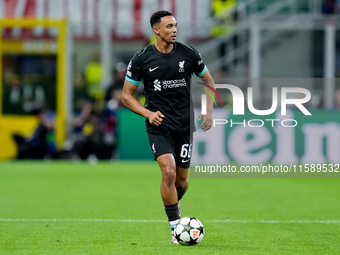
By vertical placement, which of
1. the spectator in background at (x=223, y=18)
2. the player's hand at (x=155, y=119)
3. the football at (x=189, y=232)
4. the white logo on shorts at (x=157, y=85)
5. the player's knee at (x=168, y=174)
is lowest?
the football at (x=189, y=232)

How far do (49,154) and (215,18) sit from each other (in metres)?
5.79

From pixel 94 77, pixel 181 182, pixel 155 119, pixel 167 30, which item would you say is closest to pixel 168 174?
pixel 155 119

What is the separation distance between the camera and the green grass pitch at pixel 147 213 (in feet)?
25.3

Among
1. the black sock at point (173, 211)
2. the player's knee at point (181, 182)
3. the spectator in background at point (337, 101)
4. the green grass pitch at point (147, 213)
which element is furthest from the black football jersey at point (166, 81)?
the spectator in background at point (337, 101)

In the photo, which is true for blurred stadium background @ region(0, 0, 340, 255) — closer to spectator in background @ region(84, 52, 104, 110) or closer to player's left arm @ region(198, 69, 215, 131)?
spectator in background @ region(84, 52, 104, 110)

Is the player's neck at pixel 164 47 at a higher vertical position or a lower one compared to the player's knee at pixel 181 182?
higher

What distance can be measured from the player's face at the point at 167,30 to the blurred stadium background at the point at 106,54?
12.0 meters

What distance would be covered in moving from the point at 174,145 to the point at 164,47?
97 cm

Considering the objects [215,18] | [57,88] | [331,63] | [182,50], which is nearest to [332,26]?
[331,63]

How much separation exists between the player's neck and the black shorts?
827 mm

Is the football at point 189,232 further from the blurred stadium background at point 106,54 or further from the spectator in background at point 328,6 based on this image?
the spectator in background at point 328,6

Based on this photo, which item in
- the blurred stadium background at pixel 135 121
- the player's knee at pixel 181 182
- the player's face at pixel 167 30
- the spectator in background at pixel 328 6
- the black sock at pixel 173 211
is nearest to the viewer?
the black sock at pixel 173 211

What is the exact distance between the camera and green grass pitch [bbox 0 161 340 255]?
7.72 metres

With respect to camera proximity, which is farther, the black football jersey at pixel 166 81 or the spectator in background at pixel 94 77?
the spectator in background at pixel 94 77
